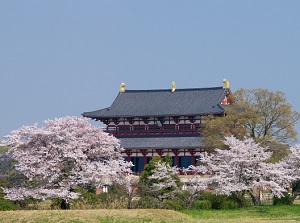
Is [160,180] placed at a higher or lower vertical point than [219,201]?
higher

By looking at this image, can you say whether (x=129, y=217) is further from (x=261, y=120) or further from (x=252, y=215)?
(x=261, y=120)

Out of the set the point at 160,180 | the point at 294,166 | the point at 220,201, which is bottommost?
the point at 220,201

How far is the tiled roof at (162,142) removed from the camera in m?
71.6

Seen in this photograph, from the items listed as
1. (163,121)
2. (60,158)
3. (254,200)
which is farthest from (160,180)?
(163,121)

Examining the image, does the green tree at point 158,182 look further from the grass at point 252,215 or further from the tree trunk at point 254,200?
the tree trunk at point 254,200

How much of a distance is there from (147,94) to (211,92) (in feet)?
25.3

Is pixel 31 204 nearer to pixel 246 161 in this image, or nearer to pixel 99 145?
pixel 99 145

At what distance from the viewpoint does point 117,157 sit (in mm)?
51312

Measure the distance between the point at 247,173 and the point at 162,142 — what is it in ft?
78.7

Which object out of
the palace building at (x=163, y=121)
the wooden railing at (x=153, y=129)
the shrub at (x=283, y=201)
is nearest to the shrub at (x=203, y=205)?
the shrub at (x=283, y=201)

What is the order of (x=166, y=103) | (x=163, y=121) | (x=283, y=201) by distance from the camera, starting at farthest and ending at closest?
(x=166, y=103) → (x=163, y=121) → (x=283, y=201)

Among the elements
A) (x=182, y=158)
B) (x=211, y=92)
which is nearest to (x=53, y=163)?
(x=182, y=158)

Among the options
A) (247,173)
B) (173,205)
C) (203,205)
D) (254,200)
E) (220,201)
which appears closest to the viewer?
(173,205)

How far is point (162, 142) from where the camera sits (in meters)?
73.7
